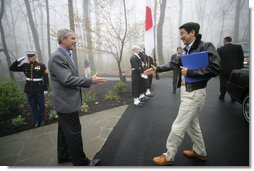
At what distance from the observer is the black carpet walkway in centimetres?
254

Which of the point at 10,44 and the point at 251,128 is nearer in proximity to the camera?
the point at 251,128

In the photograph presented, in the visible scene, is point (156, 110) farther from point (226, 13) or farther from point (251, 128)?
point (226, 13)

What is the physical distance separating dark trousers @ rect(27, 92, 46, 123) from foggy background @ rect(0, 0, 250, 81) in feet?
14.7

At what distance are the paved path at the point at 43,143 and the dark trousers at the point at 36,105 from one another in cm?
29

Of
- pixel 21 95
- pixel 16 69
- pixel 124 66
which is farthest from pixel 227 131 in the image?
pixel 124 66

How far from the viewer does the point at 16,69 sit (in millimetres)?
3832

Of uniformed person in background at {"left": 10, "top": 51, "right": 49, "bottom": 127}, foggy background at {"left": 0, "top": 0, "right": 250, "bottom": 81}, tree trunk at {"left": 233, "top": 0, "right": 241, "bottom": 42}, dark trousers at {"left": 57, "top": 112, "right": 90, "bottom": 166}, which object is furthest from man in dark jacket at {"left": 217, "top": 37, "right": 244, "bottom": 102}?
tree trunk at {"left": 233, "top": 0, "right": 241, "bottom": 42}

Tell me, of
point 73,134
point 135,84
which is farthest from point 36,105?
Answer: point 135,84

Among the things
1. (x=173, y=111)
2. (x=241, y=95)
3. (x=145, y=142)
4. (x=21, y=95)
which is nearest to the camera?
(x=145, y=142)

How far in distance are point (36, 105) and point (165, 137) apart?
3.26 meters

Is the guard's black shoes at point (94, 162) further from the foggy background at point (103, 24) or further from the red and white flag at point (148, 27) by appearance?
the foggy background at point (103, 24)

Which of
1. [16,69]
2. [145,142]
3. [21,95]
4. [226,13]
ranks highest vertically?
[226,13]

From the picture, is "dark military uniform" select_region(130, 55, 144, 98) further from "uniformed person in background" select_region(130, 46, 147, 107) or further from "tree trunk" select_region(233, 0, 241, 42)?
"tree trunk" select_region(233, 0, 241, 42)

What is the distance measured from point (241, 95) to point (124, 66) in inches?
424
